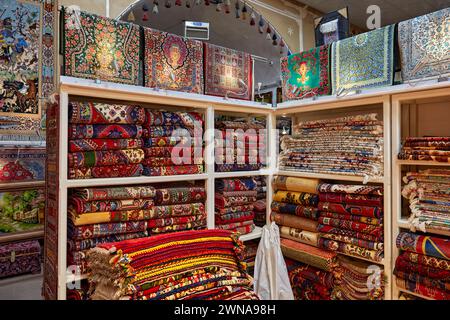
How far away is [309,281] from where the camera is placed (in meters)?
2.18

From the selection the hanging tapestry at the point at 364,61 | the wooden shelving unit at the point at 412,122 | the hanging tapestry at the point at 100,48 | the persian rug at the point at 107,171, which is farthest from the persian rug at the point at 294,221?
the hanging tapestry at the point at 100,48

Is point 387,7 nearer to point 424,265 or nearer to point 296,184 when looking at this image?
point 296,184

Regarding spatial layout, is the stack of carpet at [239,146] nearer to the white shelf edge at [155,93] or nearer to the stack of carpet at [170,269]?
the white shelf edge at [155,93]

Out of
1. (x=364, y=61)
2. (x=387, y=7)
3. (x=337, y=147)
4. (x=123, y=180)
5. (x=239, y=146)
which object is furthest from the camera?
(x=387, y=7)

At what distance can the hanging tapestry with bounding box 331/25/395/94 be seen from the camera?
6.15 ft

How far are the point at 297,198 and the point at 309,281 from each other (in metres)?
0.55

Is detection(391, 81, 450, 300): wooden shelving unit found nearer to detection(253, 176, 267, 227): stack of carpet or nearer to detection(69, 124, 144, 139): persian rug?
detection(253, 176, 267, 227): stack of carpet

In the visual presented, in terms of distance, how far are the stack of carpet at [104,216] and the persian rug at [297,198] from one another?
990 millimetres

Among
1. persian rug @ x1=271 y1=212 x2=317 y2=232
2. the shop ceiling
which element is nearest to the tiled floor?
persian rug @ x1=271 y1=212 x2=317 y2=232

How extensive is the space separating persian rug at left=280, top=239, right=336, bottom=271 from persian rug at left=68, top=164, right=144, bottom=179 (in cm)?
118

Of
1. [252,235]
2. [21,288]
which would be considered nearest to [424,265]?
[252,235]

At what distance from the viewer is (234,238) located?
6.24ft

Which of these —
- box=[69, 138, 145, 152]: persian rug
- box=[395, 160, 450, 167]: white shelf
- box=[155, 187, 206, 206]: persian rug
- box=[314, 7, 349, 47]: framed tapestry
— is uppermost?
box=[314, 7, 349, 47]: framed tapestry
